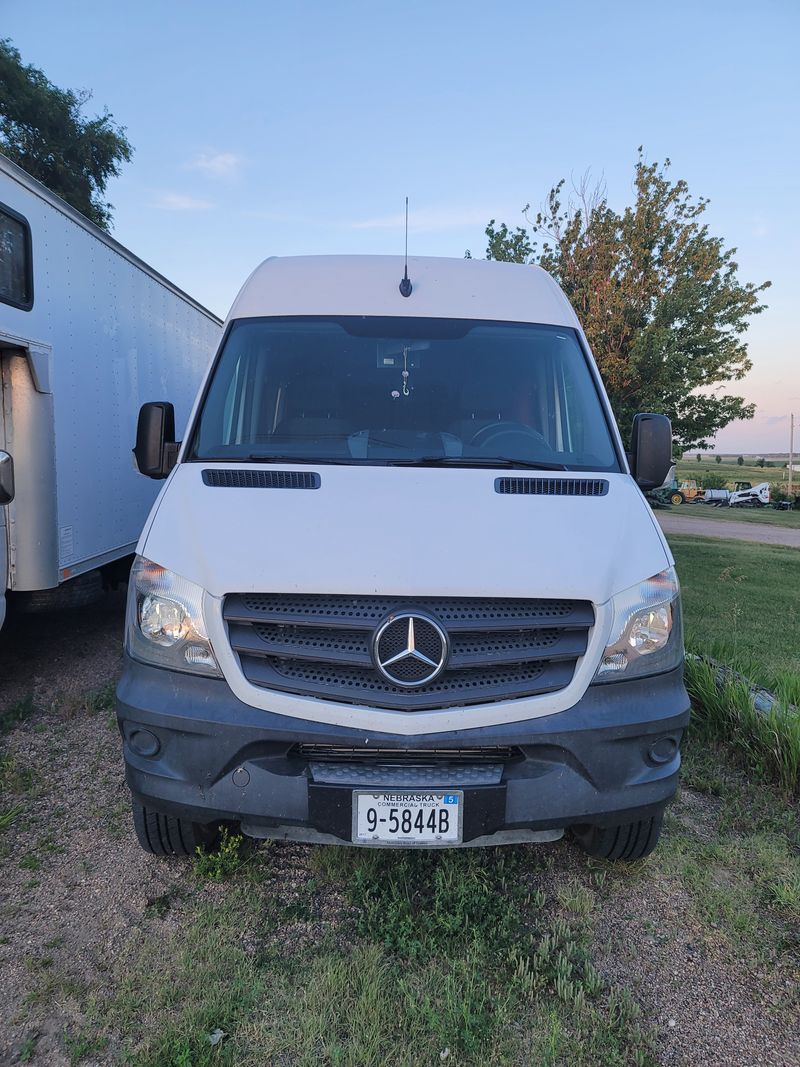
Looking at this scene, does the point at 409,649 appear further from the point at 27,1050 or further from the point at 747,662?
the point at 747,662

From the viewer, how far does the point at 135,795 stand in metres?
2.66

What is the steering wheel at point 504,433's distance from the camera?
3.45m

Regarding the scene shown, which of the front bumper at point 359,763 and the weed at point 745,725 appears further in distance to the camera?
the weed at point 745,725

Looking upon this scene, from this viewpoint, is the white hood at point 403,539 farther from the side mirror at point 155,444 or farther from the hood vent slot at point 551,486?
the side mirror at point 155,444

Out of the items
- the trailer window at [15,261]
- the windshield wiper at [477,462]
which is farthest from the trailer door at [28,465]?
the windshield wiper at [477,462]

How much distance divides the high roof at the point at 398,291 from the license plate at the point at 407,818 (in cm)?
232

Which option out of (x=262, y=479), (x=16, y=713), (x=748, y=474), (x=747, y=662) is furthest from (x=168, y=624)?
(x=748, y=474)

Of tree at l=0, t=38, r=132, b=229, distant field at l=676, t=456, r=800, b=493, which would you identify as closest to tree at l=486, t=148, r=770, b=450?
tree at l=0, t=38, r=132, b=229

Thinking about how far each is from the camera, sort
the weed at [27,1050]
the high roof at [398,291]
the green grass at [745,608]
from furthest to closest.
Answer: the green grass at [745,608] → the high roof at [398,291] → the weed at [27,1050]

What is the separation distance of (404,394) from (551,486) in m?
0.94

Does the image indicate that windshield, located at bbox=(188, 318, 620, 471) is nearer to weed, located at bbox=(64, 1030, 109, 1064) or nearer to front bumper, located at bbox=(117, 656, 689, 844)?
front bumper, located at bbox=(117, 656, 689, 844)

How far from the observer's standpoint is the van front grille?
248 centimetres

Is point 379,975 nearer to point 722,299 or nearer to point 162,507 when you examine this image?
point 162,507

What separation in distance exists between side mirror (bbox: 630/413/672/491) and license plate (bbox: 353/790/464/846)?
1.90 meters
